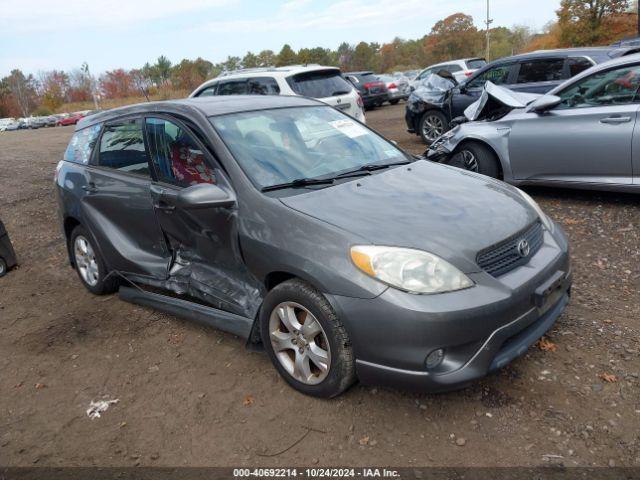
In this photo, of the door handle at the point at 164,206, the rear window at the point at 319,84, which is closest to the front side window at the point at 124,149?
the door handle at the point at 164,206

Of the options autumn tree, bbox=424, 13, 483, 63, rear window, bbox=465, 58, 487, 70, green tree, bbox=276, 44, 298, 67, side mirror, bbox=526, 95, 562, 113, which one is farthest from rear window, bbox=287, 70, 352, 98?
green tree, bbox=276, 44, 298, 67

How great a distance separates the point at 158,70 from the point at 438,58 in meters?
45.9

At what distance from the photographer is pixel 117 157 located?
4.35m

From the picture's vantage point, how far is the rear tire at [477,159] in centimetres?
641

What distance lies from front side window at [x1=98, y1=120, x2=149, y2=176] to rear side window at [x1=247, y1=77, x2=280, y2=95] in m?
5.34

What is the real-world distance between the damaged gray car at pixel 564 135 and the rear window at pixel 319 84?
3697 millimetres

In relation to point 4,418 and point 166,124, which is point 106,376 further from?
point 166,124

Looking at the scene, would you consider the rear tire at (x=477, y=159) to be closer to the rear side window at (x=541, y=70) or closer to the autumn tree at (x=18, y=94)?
the rear side window at (x=541, y=70)

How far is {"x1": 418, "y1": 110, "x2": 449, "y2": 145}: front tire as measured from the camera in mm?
10203

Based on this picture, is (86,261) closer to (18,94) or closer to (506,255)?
(506,255)

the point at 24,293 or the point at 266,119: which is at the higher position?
the point at 266,119

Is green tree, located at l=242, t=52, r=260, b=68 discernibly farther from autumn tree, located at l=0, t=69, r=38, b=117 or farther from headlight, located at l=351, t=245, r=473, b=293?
headlight, located at l=351, t=245, r=473, b=293

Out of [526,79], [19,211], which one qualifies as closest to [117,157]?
[19,211]

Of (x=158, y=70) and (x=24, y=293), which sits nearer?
(x=24, y=293)
